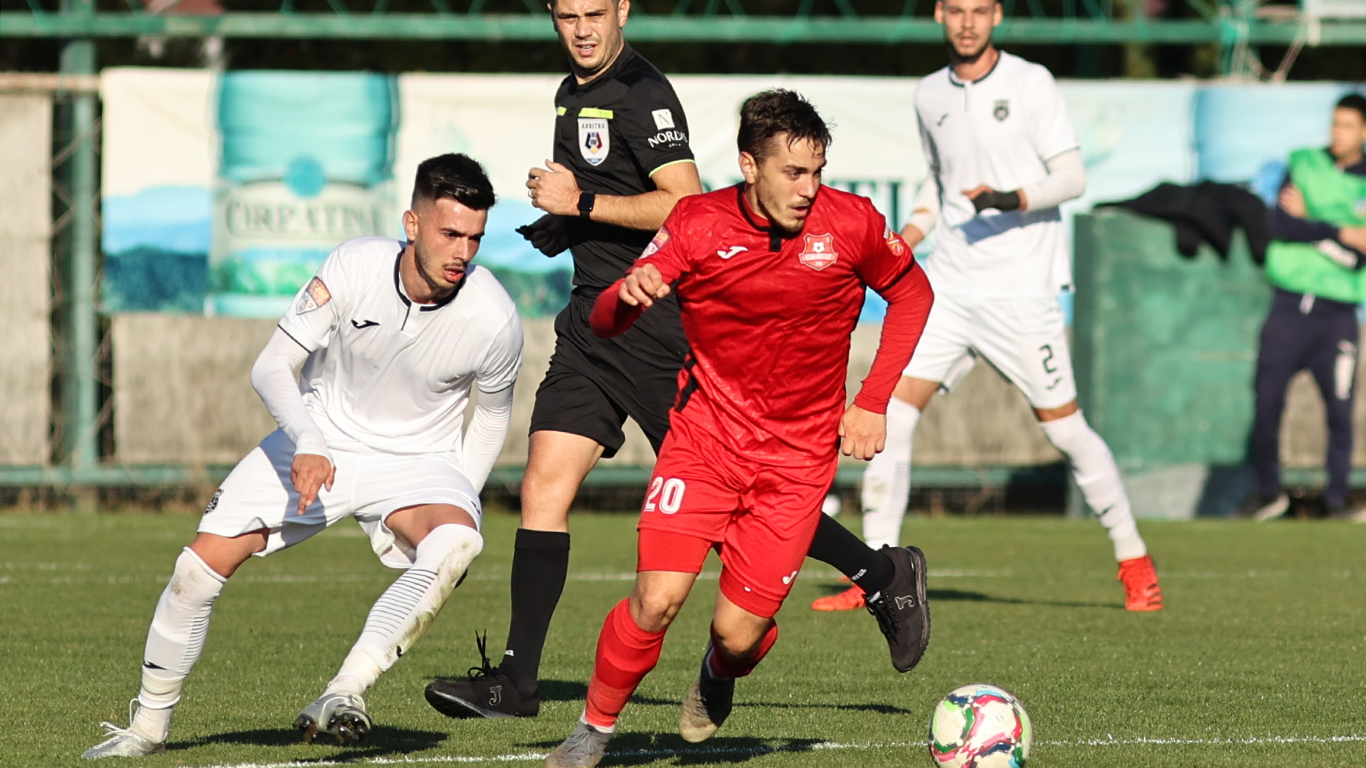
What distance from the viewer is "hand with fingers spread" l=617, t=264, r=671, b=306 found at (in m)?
4.89

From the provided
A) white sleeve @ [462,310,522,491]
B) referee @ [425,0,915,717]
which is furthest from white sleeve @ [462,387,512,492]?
referee @ [425,0,915,717]

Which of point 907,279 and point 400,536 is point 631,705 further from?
point 907,279

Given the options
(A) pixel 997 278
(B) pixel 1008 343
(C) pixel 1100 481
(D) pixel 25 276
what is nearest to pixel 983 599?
(C) pixel 1100 481

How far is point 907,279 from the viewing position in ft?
18.0

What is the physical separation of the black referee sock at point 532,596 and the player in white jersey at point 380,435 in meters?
0.30

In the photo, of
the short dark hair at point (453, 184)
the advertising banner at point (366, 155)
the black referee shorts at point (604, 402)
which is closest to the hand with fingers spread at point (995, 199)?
the black referee shorts at point (604, 402)

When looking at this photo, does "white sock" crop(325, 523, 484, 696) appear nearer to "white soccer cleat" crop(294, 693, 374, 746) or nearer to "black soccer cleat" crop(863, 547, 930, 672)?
"white soccer cleat" crop(294, 693, 374, 746)

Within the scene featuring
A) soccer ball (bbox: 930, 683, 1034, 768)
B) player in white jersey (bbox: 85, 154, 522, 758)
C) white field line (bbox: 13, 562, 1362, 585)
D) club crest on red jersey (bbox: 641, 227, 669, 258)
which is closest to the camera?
soccer ball (bbox: 930, 683, 1034, 768)

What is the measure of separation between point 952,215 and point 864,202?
3.78 m

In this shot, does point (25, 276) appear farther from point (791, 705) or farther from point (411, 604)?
point (411, 604)

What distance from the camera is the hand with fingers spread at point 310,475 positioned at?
5055 millimetres

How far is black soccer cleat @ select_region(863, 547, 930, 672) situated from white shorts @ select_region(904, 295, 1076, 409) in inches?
112

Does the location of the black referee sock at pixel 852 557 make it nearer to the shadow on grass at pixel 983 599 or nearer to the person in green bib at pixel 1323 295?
the shadow on grass at pixel 983 599

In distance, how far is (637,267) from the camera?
4.97 m
